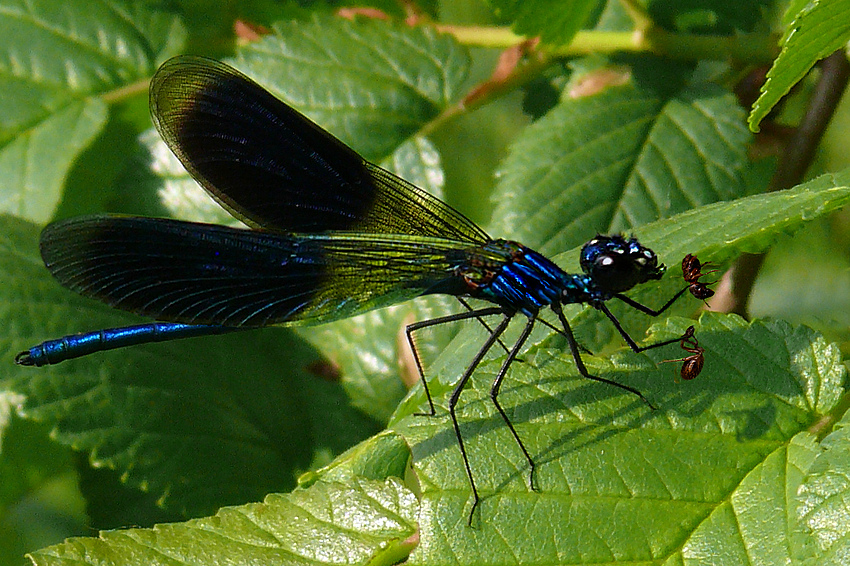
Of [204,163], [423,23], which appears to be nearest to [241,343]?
[204,163]

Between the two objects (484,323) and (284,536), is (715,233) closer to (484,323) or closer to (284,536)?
(484,323)

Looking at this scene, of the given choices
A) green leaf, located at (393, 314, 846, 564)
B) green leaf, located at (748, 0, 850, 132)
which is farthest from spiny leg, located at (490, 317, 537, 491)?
green leaf, located at (748, 0, 850, 132)

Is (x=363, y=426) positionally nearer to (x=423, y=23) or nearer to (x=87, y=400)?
(x=87, y=400)

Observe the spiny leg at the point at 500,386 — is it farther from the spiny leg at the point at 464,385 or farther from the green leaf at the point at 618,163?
the green leaf at the point at 618,163

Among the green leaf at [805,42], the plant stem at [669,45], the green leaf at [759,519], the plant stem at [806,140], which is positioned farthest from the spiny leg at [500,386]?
the plant stem at [669,45]

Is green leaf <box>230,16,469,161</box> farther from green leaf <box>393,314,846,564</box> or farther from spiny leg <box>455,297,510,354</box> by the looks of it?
green leaf <box>393,314,846,564</box>

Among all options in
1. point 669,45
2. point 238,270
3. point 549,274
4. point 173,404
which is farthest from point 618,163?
point 173,404
